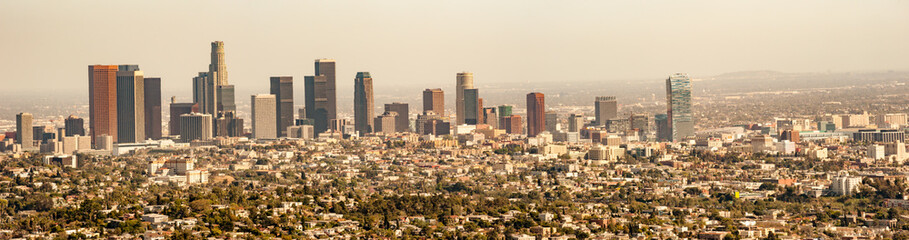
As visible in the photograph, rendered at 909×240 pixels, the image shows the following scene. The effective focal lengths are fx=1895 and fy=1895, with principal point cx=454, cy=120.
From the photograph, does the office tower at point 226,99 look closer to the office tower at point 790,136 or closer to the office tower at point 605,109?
the office tower at point 605,109

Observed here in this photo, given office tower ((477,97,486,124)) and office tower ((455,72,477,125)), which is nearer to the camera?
office tower ((477,97,486,124))

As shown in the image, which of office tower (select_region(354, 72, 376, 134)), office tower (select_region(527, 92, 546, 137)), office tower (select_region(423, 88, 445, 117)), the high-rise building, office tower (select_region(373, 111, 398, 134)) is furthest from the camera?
office tower (select_region(423, 88, 445, 117))

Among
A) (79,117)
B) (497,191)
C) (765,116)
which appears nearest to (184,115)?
(79,117)

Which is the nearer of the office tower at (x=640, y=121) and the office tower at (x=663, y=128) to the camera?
the office tower at (x=663, y=128)

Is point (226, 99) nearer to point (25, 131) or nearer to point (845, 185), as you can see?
point (25, 131)

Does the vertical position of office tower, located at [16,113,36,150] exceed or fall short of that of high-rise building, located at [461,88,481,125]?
it falls short

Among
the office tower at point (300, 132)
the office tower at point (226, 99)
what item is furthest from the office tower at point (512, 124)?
the office tower at point (226, 99)

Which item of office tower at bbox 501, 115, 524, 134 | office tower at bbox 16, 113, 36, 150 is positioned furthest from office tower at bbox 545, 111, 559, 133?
office tower at bbox 16, 113, 36, 150

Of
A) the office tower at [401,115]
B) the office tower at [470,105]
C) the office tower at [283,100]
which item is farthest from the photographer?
the office tower at [470,105]

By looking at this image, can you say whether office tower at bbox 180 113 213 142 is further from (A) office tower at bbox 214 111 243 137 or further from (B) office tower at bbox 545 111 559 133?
(B) office tower at bbox 545 111 559 133
